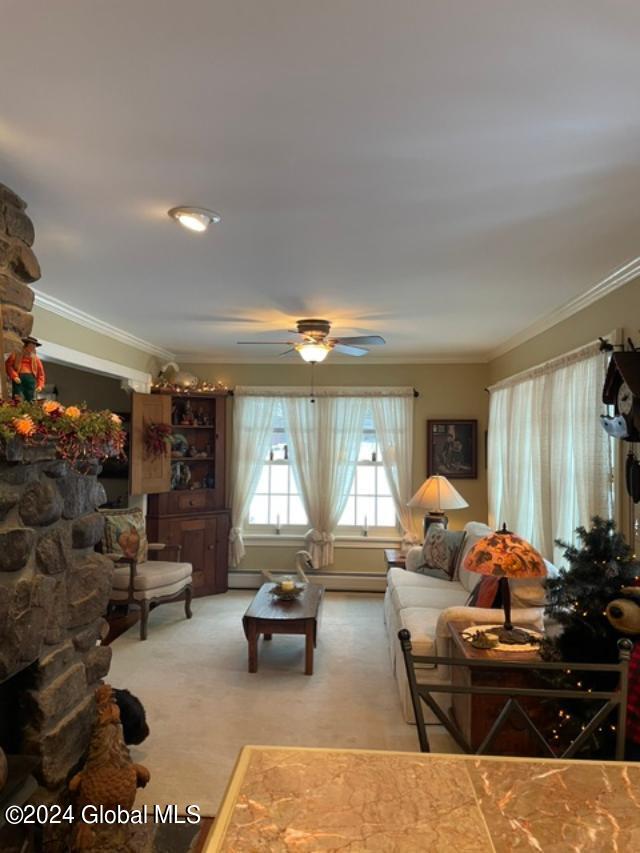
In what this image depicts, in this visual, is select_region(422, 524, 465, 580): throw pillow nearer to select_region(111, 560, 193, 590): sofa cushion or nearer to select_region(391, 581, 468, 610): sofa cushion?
select_region(391, 581, 468, 610): sofa cushion

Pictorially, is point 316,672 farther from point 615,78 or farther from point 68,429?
point 615,78

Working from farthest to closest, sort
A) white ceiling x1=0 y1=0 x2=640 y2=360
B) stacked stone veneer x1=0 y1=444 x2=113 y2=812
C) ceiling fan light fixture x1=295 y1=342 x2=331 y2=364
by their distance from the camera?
ceiling fan light fixture x1=295 y1=342 x2=331 y2=364 → stacked stone veneer x1=0 y1=444 x2=113 y2=812 → white ceiling x1=0 y1=0 x2=640 y2=360

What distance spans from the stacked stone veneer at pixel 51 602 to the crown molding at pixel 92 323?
1749 mm

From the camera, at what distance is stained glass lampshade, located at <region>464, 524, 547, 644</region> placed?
2.62 m

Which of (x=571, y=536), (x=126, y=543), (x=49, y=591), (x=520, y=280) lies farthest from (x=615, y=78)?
(x=126, y=543)

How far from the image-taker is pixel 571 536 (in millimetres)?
3471

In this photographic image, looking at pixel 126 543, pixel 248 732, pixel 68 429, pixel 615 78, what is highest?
pixel 615 78

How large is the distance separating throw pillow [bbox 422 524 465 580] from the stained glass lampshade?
2.05 meters

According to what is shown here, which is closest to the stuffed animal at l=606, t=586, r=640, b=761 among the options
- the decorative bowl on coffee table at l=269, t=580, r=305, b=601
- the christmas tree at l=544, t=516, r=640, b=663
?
the christmas tree at l=544, t=516, r=640, b=663

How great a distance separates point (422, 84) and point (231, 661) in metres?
3.92

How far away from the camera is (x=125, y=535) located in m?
4.94

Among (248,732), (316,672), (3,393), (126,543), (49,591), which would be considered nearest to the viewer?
(3,393)

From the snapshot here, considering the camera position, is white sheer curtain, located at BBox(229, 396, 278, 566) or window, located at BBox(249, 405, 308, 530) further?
window, located at BBox(249, 405, 308, 530)

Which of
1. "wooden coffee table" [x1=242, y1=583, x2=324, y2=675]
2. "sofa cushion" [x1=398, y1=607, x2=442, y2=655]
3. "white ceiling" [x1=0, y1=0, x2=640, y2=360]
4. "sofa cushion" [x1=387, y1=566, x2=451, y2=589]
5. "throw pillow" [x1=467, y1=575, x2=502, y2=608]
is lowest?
"wooden coffee table" [x1=242, y1=583, x2=324, y2=675]
